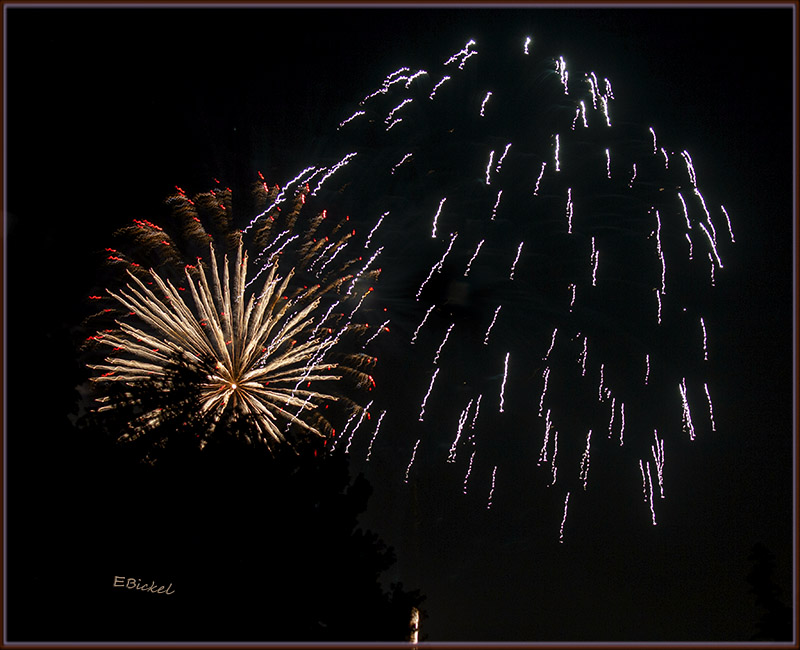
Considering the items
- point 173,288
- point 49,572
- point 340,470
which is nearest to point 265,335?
point 173,288

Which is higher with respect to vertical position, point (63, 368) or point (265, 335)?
point (265, 335)

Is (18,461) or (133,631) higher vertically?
(18,461)

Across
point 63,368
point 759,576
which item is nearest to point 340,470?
point 63,368

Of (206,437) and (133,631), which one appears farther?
(206,437)

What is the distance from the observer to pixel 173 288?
65.5ft

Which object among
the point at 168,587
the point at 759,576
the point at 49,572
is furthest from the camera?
the point at 759,576

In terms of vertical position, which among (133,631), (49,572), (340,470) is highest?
(340,470)

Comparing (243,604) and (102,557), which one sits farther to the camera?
(243,604)

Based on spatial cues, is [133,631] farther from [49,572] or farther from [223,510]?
→ [223,510]

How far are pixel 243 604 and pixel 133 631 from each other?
2.54 m

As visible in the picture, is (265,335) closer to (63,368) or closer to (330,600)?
(63,368)

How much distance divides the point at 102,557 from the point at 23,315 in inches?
234

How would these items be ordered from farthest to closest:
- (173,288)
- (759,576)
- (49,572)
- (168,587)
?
(173,288) < (759,576) < (168,587) < (49,572)

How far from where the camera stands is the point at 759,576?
1806 cm
